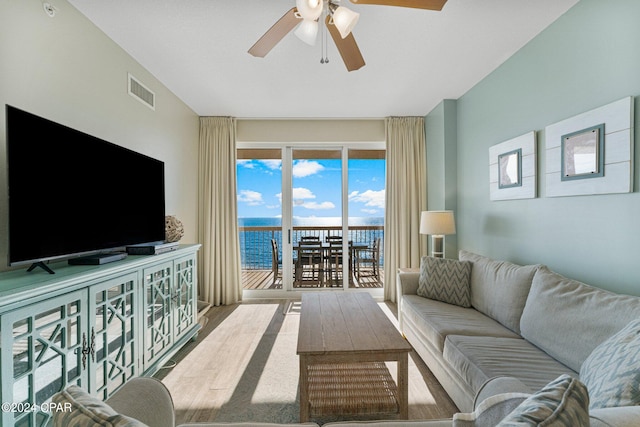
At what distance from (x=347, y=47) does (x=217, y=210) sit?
2.96m

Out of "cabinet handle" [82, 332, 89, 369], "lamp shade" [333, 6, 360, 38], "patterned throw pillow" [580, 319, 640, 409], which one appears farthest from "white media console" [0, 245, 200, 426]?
"patterned throw pillow" [580, 319, 640, 409]

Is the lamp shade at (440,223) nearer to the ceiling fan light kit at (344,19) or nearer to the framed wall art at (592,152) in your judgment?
the framed wall art at (592,152)

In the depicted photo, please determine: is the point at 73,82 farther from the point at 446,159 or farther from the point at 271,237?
the point at 446,159

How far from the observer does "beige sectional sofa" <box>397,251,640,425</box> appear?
148 centimetres

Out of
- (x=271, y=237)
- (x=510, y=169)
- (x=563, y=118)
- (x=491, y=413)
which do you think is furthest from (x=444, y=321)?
(x=271, y=237)

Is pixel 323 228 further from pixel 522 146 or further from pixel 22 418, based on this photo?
pixel 22 418

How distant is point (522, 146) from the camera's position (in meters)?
2.52

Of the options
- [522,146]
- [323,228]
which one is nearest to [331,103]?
[323,228]

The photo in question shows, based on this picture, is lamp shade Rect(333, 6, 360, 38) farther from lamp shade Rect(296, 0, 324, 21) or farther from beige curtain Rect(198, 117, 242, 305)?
beige curtain Rect(198, 117, 242, 305)

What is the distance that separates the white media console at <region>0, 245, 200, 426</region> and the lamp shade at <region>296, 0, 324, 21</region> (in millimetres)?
1807

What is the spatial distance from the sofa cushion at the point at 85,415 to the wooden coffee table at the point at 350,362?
117 cm

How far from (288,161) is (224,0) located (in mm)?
2601

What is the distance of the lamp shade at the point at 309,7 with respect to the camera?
1.52m

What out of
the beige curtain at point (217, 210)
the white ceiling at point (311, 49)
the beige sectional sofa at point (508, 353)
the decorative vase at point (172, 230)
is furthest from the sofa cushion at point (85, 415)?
the beige curtain at point (217, 210)
